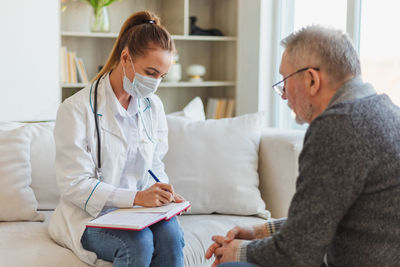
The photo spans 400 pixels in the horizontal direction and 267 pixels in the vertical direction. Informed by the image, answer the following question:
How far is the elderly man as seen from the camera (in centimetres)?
100

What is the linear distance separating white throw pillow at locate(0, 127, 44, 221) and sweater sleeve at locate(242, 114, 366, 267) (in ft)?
4.05

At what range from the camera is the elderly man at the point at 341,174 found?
1.00 metres

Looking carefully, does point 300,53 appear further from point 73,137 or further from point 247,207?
point 247,207

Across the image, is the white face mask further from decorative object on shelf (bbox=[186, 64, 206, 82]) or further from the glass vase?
decorative object on shelf (bbox=[186, 64, 206, 82])

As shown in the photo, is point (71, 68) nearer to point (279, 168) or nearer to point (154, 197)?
point (279, 168)

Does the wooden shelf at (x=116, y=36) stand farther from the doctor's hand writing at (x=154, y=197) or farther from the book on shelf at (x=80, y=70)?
the doctor's hand writing at (x=154, y=197)

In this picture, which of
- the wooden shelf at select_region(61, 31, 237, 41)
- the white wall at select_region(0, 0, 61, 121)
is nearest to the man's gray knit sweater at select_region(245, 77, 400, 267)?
the white wall at select_region(0, 0, 61, 121)

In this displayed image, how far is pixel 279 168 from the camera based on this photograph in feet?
7.36

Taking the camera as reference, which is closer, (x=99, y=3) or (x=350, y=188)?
(x=350, y=188)

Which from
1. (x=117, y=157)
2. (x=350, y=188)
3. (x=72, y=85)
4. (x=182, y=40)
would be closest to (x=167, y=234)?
(x=117, y=157)

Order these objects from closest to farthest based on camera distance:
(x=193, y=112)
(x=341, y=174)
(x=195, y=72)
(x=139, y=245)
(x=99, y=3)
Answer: (x=341, y=174)
(x=139, y=245)
(x=193, y=112)
(x=99, y=3)
(x=195, y=72)

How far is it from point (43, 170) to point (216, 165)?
72cm

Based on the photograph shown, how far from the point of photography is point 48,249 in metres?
1.70

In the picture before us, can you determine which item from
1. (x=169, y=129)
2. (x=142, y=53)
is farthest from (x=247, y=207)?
(x=142, y=53)
